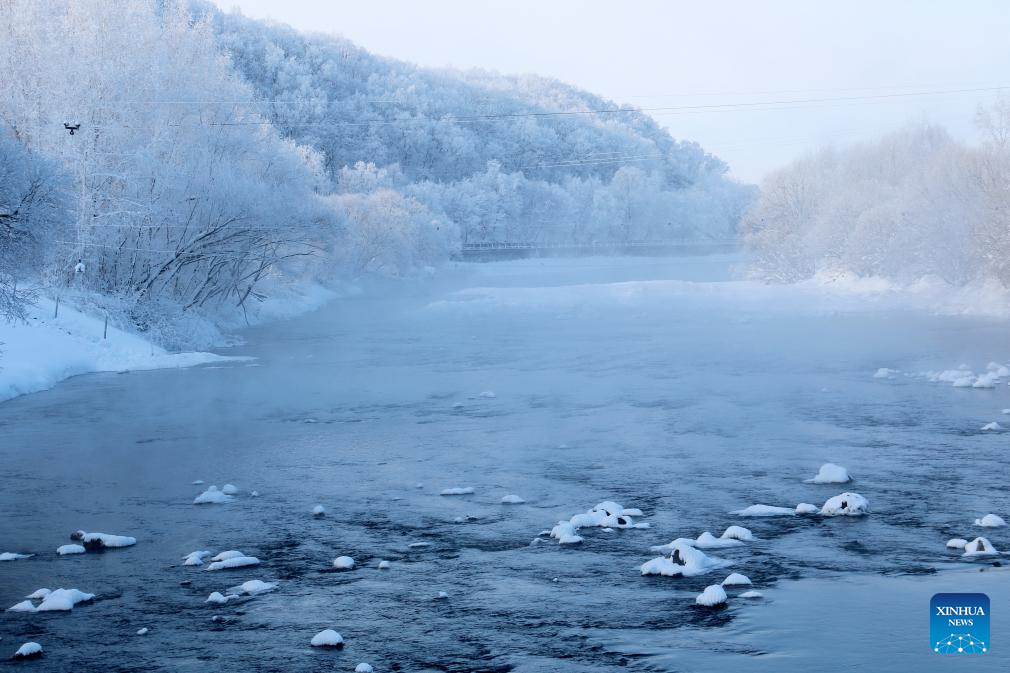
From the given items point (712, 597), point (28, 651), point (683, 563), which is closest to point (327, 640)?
point (28, 651)

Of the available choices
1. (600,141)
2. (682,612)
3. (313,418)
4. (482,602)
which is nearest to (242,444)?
(313,418)

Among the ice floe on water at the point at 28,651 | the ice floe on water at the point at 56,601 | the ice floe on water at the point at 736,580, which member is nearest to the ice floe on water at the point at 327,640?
the ice floe on water at the point at 28,651

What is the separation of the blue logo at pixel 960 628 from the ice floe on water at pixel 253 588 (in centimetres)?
604

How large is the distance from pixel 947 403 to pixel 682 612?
47.5ft

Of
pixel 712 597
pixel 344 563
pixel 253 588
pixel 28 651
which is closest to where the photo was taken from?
pixel 28 651

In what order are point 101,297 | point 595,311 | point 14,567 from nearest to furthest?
point 14,567 → point 101,297 → point 595,311

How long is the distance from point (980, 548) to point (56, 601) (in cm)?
904

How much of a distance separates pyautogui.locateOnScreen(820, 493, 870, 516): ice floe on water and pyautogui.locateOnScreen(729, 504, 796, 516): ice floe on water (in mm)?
410

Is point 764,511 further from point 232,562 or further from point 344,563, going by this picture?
point 232,562

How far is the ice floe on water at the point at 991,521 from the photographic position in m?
12.3

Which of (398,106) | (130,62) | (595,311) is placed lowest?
(595,311)

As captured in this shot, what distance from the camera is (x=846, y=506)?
13.2m

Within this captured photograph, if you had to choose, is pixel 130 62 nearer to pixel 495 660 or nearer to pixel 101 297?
pixel 101 297

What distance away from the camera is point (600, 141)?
178m
